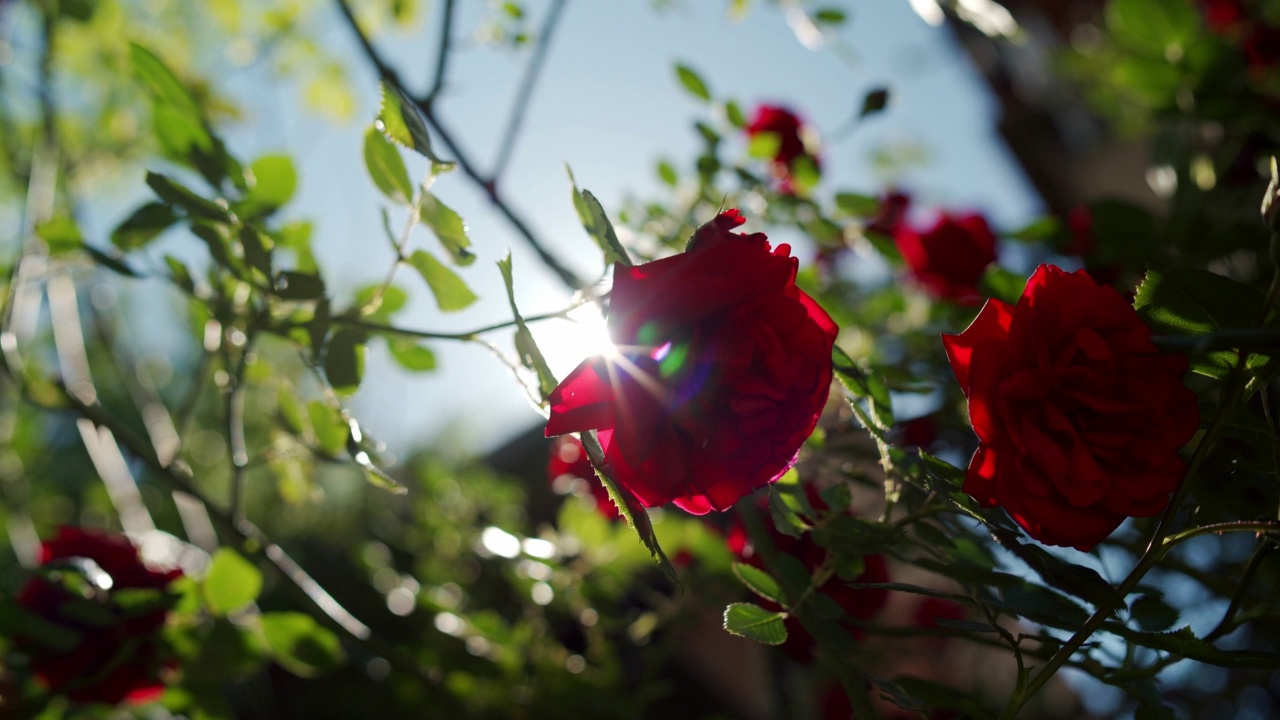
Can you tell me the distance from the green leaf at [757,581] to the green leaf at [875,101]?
798 mm

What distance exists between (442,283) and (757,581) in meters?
0.40

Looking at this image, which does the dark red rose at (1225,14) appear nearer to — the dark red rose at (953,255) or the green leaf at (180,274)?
the dark red rose at (953,255)

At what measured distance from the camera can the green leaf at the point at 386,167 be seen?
700 mm

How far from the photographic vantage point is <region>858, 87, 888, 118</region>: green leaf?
1.16 m

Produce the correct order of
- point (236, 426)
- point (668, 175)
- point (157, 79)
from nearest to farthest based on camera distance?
point (157, 79)
point (236, 426)
point (668, 175)

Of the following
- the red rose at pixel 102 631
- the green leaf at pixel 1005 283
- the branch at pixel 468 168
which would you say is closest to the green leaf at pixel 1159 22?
the green leaf at pixel 1005 283

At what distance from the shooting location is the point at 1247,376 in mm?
499

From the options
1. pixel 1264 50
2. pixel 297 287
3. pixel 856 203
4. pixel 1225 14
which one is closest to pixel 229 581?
pixel 297 287

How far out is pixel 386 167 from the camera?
0.70 meters

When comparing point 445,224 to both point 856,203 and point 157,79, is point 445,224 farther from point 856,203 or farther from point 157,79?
point 856,203

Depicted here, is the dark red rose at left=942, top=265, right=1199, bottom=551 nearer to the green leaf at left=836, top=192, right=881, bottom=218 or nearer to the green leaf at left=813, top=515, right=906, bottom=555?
the green leaf at left=813, top=515, right=906, bottom=555

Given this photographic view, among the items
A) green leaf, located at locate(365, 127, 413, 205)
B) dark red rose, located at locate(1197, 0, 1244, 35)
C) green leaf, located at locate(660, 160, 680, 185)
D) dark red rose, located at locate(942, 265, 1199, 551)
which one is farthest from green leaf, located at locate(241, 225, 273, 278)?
dark red rose, located at locate(1197, 0, 1244, 35)

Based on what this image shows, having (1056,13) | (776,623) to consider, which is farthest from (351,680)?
(1056,13)

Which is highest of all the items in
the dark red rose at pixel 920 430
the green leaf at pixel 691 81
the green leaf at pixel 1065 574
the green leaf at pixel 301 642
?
the green leaf at pixel 691 81
